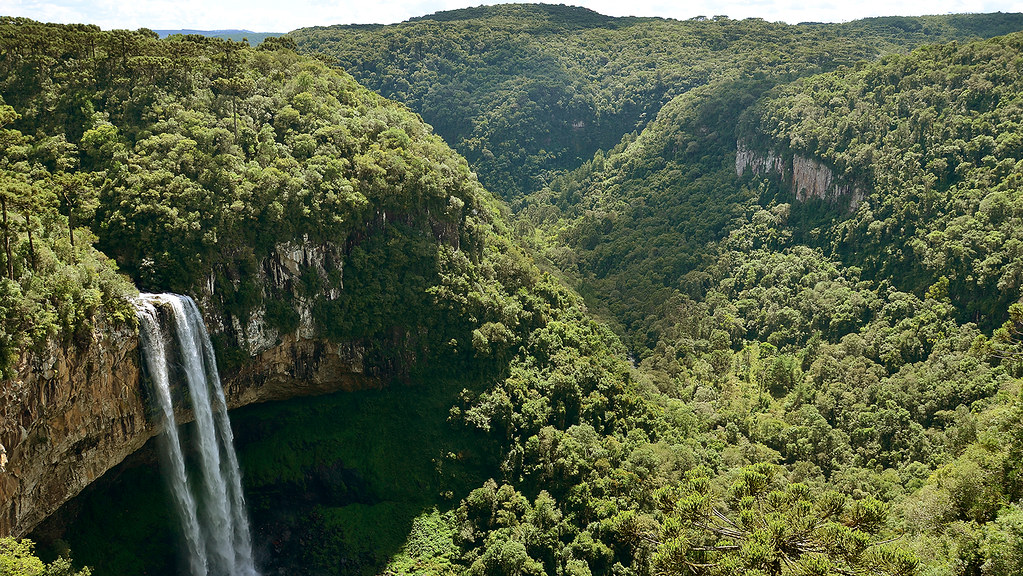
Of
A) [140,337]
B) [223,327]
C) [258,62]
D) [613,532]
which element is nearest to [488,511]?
[613,532]

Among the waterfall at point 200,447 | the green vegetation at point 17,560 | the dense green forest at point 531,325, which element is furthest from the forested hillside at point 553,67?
the green vegetation at point 17,560

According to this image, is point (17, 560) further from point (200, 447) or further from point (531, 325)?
point (531, 325)

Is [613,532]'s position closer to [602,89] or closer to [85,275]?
[85,275]

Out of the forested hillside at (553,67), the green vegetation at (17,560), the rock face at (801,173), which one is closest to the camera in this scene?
the green vegetation at (17,560)

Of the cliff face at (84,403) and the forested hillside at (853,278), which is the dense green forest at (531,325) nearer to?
the forested hillside at (853,278)

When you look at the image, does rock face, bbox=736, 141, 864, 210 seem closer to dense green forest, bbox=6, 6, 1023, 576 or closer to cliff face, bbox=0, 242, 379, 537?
dense green forest, bbox=6, 6, 1023, 576

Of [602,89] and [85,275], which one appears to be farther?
[602,89]
